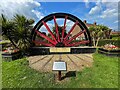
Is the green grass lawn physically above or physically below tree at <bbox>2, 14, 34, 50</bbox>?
below

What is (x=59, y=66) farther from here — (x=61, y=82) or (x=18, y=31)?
(x=18, y=31)

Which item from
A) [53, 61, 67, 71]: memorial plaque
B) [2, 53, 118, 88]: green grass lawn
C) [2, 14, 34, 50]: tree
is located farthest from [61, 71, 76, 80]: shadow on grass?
[2, 14, 34, 50]: tree

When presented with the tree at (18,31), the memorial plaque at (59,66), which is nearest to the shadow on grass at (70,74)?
the memorial plaque at (59,66)

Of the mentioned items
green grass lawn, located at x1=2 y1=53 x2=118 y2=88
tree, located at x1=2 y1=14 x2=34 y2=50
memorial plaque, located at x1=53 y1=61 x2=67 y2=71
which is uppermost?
tree, located at x1=2 y1=14 x2=34 y2=50

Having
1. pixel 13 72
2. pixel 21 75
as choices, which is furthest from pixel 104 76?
pixel 13 72

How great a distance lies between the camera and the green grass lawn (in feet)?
21.8

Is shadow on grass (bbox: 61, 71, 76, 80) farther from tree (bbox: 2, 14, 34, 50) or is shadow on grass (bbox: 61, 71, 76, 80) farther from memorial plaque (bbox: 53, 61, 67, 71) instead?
tree (bbox: 2, 14, 34, 50)

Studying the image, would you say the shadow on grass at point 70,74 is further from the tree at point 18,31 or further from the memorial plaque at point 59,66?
the tree at point 18,31

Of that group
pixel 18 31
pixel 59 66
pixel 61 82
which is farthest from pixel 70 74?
pixel 18 31

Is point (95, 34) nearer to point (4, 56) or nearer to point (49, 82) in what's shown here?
point (4, 56)

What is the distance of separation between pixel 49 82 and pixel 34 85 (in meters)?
0.68

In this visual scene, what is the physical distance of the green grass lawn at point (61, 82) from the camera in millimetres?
6637

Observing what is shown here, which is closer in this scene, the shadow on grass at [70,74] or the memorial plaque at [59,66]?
the memorial plaque at [59,66]

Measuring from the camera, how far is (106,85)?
21.5 ft
